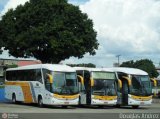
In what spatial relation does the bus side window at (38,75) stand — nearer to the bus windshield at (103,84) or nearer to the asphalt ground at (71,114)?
the bus windshield at (103,84)

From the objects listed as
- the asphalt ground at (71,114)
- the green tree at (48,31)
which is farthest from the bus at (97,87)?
the green tree at (48,31)

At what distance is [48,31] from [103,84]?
21447 mm

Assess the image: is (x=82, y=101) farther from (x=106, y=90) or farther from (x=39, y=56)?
(x=39, y=56)

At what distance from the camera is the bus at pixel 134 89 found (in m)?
38.8

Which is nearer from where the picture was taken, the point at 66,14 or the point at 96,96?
the point at 96,96

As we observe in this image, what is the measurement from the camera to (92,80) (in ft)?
124

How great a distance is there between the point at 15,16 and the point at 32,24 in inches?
134

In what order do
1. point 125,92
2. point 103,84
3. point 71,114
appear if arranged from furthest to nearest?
point 125,92 → point 103,84 → point 71,114

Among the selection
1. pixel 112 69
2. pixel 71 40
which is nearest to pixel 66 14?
pixel 71 40

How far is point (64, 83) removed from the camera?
119ft

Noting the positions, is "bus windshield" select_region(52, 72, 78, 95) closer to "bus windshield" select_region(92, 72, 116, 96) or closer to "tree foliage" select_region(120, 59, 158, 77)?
"bus windshield" select_region(92, 72, 116, 96)

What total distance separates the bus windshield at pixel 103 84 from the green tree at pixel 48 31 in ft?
65.2

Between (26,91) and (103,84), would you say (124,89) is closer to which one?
(103,84)

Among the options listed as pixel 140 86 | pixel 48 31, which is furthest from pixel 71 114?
pixel 48 31
